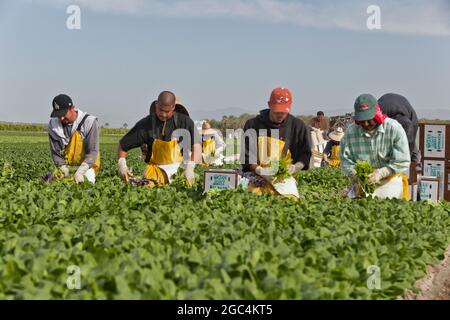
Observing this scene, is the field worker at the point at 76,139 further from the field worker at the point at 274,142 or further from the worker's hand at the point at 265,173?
the worker's hand at the point at 265,173

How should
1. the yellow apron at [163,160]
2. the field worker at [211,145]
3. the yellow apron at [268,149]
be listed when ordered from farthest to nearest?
the field worker at [211,145], the yellow apron at [163,160], the yellow apron at [268,149]

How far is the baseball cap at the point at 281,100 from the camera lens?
7.42 metres

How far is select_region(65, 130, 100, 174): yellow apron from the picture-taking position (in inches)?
344

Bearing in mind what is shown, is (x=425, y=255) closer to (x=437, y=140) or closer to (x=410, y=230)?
(x=410, y=230)

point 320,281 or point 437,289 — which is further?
point 437,289

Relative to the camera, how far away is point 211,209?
6641 millimetres

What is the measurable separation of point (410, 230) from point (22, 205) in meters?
3.36

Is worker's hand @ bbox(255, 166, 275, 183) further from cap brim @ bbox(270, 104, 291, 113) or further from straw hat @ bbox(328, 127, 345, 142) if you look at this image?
straw hat @ bbox(328, 127, 345, 142)

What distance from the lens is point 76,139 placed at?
8734mm

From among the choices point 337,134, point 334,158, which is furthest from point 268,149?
point 334,158

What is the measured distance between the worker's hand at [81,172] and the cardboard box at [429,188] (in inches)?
174

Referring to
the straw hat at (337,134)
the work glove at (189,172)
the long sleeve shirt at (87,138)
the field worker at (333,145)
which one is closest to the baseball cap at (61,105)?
the long sleeve shirt at (87,138)
